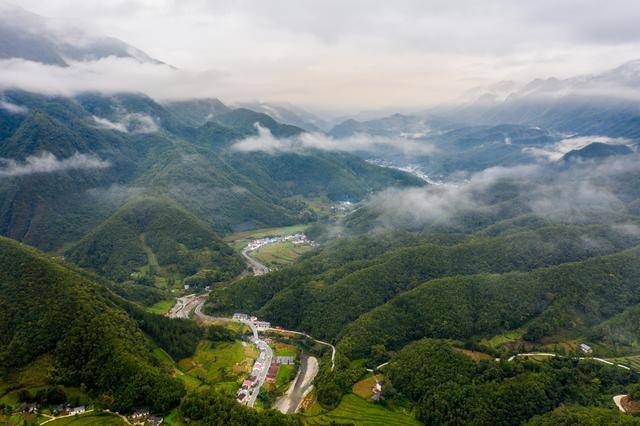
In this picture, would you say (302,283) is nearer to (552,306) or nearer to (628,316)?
(552,306)

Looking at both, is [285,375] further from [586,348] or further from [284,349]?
[586,348]

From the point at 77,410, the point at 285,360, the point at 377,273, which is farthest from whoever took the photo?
the point at 377,273

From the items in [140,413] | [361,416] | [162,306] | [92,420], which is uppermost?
[92,420]

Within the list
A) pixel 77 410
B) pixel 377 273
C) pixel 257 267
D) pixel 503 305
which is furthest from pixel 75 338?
pixel 503 305

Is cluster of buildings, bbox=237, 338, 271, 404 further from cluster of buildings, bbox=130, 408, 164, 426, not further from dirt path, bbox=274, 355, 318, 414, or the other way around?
cluster of buildings, bbox=130, 408, 164, 426

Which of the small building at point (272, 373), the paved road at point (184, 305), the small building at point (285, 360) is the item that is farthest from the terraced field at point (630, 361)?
the paved road at point (184, 305)

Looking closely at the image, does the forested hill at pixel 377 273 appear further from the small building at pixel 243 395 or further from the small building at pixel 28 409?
the small building at pixel 28 409
